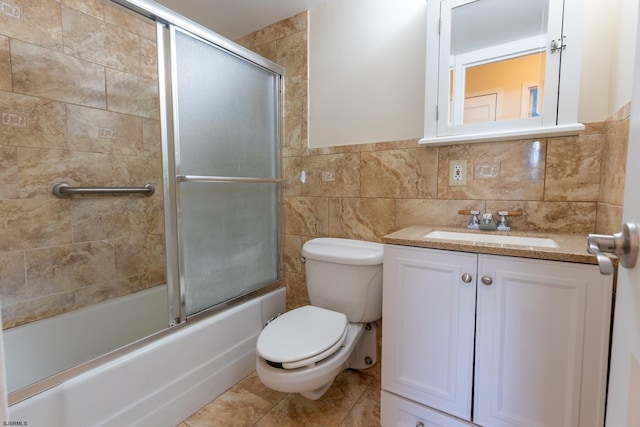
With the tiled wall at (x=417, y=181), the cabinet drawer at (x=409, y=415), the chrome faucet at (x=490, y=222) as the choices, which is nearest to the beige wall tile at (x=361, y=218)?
the tiled wall at (x=417, y=181)

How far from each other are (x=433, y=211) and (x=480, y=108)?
0.52 m

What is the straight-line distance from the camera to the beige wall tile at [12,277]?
4.71 feet

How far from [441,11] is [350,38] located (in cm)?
53

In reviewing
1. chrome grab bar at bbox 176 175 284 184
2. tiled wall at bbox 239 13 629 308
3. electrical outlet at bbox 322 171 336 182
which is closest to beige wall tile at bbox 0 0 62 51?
chrome grab bar at bbox 176 175 284 184

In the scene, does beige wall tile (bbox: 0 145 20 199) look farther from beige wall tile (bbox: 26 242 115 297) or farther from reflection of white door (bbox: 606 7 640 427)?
reflection of white door (bbox: 606 7 640 427)

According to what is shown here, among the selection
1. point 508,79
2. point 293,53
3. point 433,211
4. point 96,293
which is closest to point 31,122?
point 96,293

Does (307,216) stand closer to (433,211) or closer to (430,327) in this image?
(433,211)

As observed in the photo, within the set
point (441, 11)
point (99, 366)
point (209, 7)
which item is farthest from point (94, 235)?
point (441, 11)

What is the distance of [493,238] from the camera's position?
1.29 m

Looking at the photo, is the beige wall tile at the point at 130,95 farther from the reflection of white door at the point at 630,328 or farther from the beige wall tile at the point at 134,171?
the reflection of white door at the point at 630,328

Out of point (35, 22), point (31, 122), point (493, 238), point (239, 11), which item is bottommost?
point (493, 238)

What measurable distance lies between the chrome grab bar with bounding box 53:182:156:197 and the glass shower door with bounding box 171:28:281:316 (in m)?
0.60

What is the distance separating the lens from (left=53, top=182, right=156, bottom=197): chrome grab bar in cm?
158

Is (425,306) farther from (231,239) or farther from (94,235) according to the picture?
(94,235)
